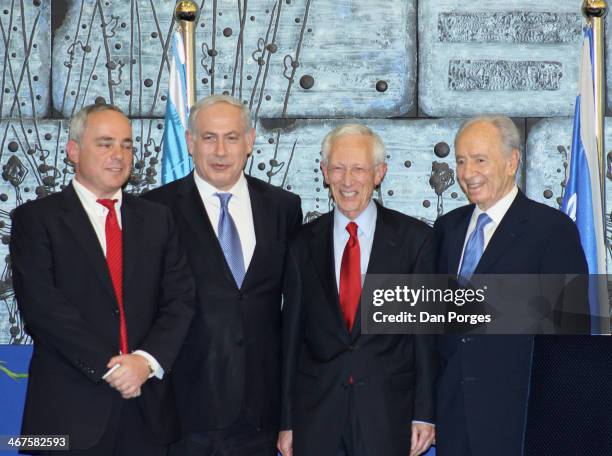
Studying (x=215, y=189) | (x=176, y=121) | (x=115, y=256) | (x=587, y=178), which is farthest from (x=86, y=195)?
(x=587, y=178)

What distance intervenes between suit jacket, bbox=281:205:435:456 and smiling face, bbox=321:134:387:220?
13 cm

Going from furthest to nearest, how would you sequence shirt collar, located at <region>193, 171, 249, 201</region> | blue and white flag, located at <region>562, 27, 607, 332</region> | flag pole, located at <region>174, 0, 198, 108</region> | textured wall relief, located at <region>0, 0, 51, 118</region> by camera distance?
1. textured wall relief, located at <region>0, 0, 51, 118</region>
2. flag pole, located at <region>174, 0, 198, 108</region>
3. blue and white flag, located at <region>562, 27, 607, 332</region>
4. shirt collar, located at <region>193, 171, 249, 201</region>

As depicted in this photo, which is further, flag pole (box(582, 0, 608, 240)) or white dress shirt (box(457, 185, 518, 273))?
flag pole (box(582, 0, 608, 240))

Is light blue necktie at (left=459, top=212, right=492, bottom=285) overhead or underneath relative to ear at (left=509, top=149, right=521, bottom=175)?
underneath

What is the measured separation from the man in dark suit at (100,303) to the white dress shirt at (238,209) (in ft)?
0.89

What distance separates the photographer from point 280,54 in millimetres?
4820

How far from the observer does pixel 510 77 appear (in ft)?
15.7

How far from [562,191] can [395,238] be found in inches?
72.4

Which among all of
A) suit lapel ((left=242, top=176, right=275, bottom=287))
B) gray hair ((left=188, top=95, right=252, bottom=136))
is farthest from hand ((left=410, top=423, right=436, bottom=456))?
gray hair ((left=188, top=95, right=252, bottom=136))

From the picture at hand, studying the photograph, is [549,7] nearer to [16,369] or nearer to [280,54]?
[280,54]

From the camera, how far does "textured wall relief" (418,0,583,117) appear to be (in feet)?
15.7

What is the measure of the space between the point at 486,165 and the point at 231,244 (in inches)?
42.7

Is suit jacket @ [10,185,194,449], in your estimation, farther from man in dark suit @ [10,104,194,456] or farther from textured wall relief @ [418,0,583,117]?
textured wall relief @ [418,0,583,117]

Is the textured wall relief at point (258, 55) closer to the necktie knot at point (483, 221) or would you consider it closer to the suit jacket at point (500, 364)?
the necktie knot at point (483, 221)
